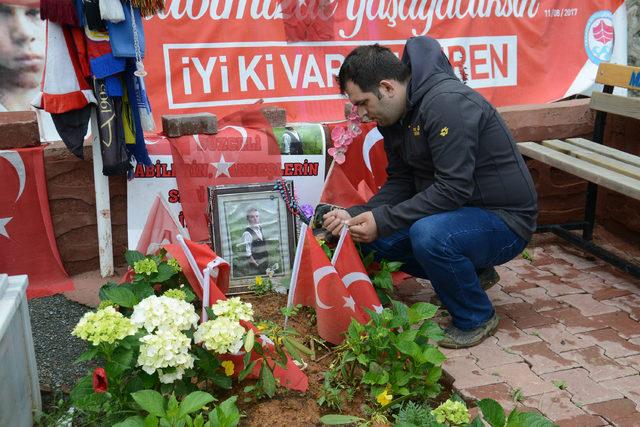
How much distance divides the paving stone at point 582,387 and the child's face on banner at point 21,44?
371 cm

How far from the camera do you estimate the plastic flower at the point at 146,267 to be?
124 inches

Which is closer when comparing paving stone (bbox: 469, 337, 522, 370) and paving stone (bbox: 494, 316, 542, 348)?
paving stone (bbox: 469, 337, 522, 370)

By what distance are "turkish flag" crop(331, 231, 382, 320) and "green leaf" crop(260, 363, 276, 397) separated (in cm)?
73

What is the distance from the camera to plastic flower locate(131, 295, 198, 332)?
7.59ft

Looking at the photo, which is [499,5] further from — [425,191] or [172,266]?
[172,266]

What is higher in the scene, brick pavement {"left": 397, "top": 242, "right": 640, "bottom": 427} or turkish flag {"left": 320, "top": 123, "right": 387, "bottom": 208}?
turkish flag {"left": 320, "top": 123, "right": 387, "bottom": 208}

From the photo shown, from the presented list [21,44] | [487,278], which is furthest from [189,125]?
[487,278]

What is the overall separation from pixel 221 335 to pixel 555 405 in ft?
4.63

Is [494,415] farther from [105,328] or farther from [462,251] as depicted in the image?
[105,328]

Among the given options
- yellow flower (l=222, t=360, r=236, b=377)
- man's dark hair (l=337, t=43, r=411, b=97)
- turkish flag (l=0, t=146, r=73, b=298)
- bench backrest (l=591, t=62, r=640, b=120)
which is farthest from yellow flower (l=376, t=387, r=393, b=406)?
bench backrest (l=591, t=62, r=640, b=120)

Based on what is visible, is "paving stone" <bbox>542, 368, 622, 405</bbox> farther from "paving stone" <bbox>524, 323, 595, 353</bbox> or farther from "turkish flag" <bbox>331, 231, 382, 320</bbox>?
"turkish flag" <bbox>331, 231, 382, 320</bbox>

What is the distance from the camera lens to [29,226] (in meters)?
3.86

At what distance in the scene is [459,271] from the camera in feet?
10.2

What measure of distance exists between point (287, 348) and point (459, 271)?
0.88m
